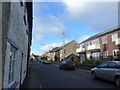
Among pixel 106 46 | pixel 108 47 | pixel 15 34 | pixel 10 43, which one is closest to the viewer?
pixel 10 43

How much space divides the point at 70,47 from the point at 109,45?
1177 inches

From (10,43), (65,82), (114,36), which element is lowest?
(65,82)

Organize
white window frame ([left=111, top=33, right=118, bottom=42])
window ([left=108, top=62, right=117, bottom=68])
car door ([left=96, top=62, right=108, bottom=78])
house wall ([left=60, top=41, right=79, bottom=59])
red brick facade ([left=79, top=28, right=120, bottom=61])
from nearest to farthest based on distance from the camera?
window ([left=108, top=62, right=117, bottom=68]) < car door ([left=96, top=62, right=108, bottom=78]) < red brick facade ([left=79, top=28, right=120, bottom=61]) < white window frame ([left=111, top=33, right=118, bottom=42]) < house wall ([left=60, top=41, right=79, bottom=59])

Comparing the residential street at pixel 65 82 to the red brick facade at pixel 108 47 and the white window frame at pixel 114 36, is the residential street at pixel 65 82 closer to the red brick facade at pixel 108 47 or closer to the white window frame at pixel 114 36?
the red brick facade at pixel 108 47

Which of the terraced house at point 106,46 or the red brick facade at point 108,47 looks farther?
the red brick facade at point 108,47

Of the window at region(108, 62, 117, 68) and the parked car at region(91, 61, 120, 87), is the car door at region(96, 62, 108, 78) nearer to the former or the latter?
the parked car at region(91, 61, 120, 87)

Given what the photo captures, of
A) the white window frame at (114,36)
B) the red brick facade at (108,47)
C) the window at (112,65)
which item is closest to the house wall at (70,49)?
the red brick facade at (108,47)

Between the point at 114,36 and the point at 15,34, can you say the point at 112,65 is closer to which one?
the point at 15,34

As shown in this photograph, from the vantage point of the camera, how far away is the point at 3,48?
8.60ft

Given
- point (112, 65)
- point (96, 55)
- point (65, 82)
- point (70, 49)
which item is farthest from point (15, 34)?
point (70, 49)

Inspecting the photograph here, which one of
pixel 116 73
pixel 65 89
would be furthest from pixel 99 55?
pixel 65 89

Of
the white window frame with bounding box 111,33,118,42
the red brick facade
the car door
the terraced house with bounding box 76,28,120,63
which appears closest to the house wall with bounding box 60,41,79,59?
the terraced house with bounding box 76,28,120,63

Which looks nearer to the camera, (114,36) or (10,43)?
(10,43)

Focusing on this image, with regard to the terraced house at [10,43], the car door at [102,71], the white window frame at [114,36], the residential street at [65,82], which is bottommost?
the residential street at [65,82]
